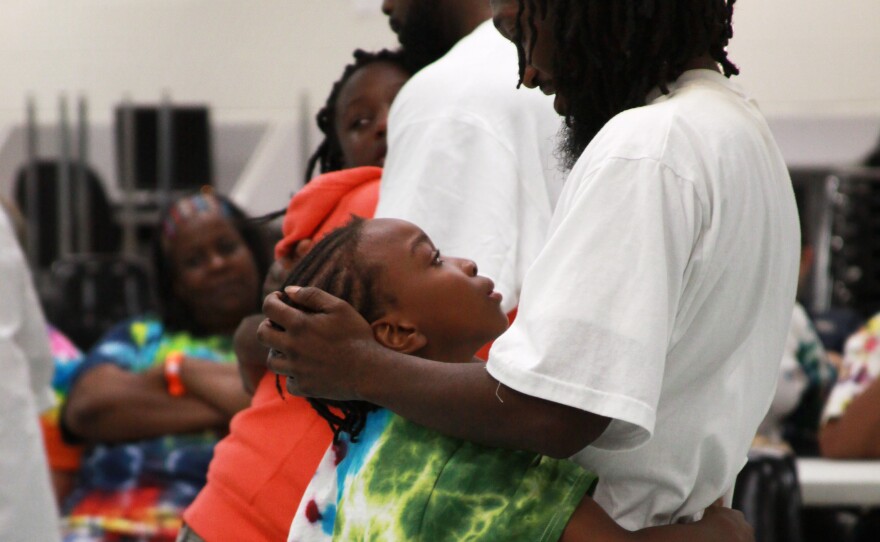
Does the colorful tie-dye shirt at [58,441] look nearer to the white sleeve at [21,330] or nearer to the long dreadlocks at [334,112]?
the white sleeve at [21,330]

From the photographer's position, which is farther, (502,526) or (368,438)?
(368,438)

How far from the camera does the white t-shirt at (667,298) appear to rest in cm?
101

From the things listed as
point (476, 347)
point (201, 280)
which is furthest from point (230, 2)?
point (476, 347)

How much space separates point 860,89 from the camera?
7.21m

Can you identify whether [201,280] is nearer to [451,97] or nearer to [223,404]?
[223,404]

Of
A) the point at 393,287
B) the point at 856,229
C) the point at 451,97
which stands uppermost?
the point at 451,97

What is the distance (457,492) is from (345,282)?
29cm

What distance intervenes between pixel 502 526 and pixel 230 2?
7.58m

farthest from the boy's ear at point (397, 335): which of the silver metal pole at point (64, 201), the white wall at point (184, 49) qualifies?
the white wall at point (184, 49)

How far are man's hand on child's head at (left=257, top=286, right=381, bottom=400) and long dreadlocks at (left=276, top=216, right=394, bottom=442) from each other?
0.13ft

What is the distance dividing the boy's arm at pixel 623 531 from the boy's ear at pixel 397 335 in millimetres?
268

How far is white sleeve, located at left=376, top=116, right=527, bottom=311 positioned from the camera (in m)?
1.51

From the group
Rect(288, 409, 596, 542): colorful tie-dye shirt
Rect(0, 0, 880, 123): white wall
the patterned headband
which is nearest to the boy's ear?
Rect(288, 409, 596, 542): colorful tie-dye shirt

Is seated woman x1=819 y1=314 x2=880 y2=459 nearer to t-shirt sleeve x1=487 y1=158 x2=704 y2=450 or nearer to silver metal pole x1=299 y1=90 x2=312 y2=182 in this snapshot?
t-shirt sleeve x1=487 y1=158 x2=704 y2=450
